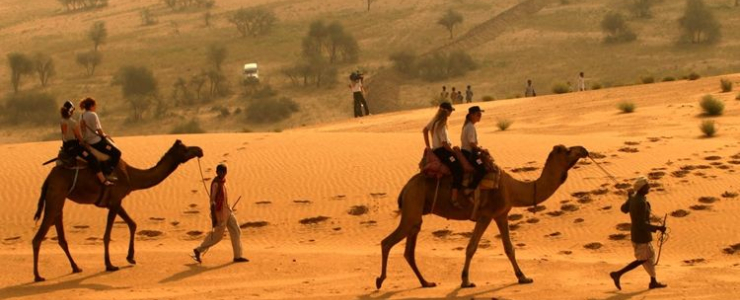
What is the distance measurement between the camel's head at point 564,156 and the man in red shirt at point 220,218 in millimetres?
4820

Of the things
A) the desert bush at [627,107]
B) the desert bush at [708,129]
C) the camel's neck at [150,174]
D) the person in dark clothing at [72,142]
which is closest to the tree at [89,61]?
the desert bush at [627,107]

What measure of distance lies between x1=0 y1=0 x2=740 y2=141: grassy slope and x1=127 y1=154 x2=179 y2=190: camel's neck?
40945 millimetres

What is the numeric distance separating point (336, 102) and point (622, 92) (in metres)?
25.2

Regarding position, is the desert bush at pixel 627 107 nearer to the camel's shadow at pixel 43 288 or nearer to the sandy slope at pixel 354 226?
Answer: the sandy slope at pixel 354 226

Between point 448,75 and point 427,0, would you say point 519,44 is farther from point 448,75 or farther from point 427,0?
point 427,0

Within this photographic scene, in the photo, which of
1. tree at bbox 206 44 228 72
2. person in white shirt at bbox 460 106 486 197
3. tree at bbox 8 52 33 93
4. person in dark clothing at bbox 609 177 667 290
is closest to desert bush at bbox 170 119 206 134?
tree at bbox 206 44 228 72

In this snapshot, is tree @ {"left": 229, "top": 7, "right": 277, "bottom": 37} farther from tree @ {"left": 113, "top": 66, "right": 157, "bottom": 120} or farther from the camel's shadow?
the camel's shadow

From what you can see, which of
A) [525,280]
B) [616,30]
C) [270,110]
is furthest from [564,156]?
[616,30]

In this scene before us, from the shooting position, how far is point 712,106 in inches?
1212

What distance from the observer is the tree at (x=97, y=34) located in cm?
8319

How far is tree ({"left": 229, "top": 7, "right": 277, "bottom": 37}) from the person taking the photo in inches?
3324

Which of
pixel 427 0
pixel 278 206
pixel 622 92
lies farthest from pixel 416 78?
pixel 278 206

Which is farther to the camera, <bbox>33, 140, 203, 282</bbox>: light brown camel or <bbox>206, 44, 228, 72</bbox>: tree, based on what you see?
<bbox>206, 44, 228, 72</bbox>: tree

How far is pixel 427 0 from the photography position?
295ft
